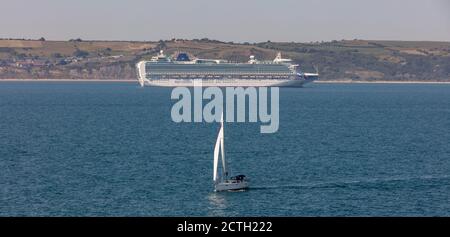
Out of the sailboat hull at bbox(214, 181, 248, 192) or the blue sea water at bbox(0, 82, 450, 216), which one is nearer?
the blue sea water at bbox(0, 82, 450, 216)

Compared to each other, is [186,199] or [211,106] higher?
[186,199]

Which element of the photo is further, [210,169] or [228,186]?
[210,169]

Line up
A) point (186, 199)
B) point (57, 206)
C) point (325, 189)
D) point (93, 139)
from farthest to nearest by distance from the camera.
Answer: point (93, 139) < point (325, 189) < point (186, 199) < point (57, 206)

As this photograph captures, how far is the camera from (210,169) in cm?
6044

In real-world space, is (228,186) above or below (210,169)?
above

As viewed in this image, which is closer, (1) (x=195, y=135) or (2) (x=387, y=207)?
(2) (x=387, y=207)

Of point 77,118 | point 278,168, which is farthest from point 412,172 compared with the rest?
point 77,118

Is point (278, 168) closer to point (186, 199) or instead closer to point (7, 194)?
point (186, 199)

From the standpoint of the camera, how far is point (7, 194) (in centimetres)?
4644

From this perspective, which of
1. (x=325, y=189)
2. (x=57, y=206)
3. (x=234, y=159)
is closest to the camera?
(x=57, y=206)

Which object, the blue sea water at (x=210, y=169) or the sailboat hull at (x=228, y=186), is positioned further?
the sailboat hull at (x=228, y=186)

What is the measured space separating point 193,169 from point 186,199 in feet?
50.0

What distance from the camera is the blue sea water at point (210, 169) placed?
42.8 m

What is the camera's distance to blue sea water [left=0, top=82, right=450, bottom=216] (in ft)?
140
